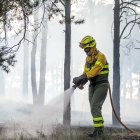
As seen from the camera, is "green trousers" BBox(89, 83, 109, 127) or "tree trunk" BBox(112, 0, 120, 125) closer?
"green trousers" BBox(89, 83, 109, 127)

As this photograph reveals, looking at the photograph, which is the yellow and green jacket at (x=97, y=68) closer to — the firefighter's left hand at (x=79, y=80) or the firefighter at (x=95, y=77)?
the firefighter at (x=95, y=77)

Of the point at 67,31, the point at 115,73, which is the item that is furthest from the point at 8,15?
the point at 115,73

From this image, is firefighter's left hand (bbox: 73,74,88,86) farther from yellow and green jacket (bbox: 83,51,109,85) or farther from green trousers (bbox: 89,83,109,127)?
green trousers (bbox: 89,83,109,127)

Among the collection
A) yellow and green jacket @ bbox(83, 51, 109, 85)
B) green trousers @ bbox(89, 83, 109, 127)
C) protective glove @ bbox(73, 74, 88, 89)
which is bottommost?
green trousers @ bbox(89, 83, 109, 127)

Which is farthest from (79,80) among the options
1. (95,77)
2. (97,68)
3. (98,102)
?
(98,102)

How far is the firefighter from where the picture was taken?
8195 mm

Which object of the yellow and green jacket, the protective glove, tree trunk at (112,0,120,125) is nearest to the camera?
the yellow and green jacket

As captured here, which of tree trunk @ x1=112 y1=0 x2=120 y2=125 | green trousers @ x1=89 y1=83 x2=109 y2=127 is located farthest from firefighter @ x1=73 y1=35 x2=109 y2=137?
tree trunk @ x1=112 y1=0 x2=120 y2=125

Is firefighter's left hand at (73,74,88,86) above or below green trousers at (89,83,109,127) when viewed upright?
above

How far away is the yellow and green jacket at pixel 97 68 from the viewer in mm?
8164

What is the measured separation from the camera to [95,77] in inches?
337

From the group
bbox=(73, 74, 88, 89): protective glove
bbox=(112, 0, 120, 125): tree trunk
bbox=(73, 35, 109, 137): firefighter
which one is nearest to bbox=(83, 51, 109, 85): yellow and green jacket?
bbox=(73, 35, 109, 137): firefighter

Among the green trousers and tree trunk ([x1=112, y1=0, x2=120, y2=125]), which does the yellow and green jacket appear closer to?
the green trousers

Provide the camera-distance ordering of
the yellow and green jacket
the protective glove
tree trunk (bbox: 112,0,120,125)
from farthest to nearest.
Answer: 1. tree trunk (bbox: 112,0,120,125)
2. the protective glove
3. the yellow and green jacket
